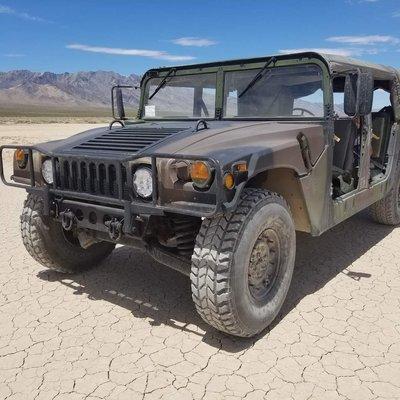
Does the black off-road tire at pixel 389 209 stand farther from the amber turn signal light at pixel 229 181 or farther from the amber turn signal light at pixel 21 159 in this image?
the amber turn signal light at pixel 21 159

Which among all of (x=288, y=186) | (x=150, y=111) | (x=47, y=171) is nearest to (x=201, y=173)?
(x=288, y=186)

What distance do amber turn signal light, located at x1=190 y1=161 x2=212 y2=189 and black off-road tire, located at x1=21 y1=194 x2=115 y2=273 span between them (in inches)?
65.1

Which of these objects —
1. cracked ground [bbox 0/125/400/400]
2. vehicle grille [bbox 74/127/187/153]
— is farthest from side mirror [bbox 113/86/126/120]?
cracked ground [bbox 0/125/400/400]

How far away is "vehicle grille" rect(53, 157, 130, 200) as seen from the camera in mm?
2855

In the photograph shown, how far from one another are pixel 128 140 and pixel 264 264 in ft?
4.27

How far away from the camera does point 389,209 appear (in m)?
5.51

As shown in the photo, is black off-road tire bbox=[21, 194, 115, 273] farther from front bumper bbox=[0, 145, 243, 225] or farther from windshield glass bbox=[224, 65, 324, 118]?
windshield glass bbox=[224, 65, 324, 118]

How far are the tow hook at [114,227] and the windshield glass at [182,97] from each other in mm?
1556

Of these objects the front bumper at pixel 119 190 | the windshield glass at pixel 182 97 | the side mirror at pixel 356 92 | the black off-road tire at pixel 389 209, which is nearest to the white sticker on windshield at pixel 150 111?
the windshield glass at pixel 182 97

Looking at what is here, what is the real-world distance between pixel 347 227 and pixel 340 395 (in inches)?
141

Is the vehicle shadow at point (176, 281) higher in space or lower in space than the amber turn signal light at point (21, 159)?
lower

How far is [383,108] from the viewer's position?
5402 millimetres

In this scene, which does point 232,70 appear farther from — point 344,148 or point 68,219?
point 68,219

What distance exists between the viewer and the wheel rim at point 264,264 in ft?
9.90
